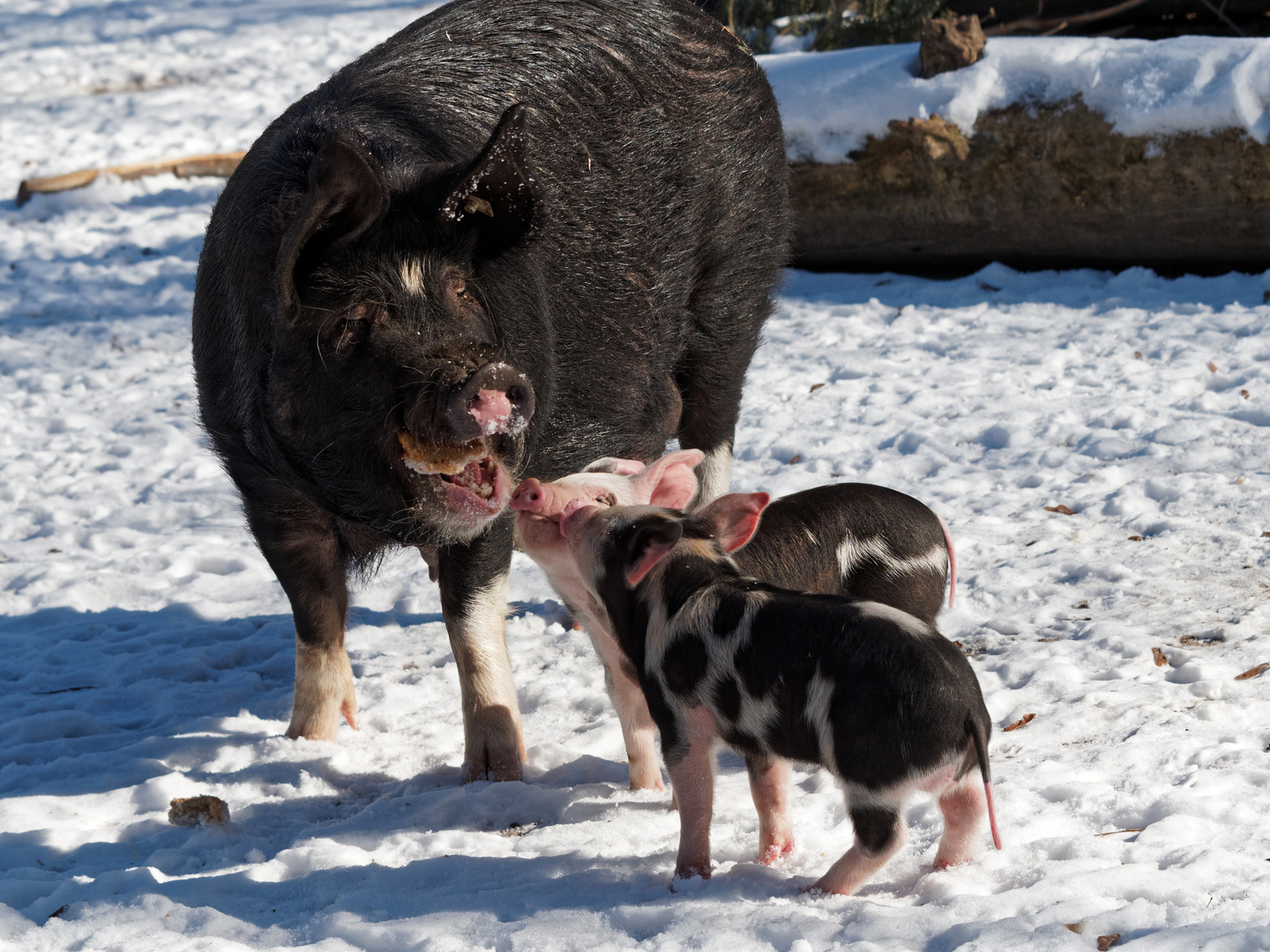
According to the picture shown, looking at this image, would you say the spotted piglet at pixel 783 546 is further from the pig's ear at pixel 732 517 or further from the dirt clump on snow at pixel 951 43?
the dirt clump on snow at pixel 951 43

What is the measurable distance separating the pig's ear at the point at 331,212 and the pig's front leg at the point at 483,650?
0.93 m

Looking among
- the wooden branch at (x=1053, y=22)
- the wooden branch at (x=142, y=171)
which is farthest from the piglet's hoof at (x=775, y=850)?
the wooden branch at (x=142, y=171)

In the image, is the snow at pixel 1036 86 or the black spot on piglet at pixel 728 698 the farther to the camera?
the snow at pixel 1036 86

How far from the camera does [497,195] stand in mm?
2830

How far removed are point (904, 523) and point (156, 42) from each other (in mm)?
13254

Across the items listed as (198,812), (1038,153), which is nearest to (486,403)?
(198,812)

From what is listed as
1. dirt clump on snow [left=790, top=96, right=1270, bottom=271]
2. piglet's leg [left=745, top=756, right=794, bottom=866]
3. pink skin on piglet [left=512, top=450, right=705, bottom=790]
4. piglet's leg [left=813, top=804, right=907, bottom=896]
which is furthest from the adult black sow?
dirt clump on snow [left=790, top=96, right=1270, bottom=271]

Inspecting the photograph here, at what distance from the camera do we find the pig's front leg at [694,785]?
2.55 metres

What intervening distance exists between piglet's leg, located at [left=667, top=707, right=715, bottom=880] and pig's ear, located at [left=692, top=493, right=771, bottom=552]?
0.46m

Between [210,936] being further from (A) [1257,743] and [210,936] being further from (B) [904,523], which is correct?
(A) [1257,743]

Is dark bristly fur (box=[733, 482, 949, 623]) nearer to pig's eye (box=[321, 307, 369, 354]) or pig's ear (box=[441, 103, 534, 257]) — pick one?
pig's ear (box=[441, 103, 534, 257])

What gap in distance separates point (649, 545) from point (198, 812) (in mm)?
1364

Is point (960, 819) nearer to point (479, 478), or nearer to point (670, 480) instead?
point (670, 480)

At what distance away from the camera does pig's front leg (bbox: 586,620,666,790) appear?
305cm
